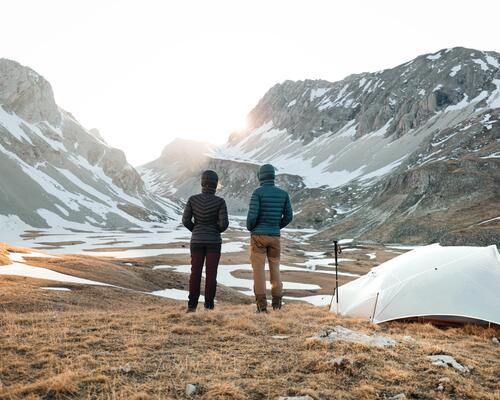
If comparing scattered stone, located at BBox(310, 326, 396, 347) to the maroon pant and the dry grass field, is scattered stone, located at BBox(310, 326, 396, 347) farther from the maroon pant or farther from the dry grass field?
the maroon pant

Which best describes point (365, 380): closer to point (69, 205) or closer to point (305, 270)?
point (305, 270)

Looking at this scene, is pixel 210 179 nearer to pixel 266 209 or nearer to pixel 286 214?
pixel 266 209

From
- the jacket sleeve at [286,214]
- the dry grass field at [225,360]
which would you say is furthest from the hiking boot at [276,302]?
the jacket sleeve at [286,214]

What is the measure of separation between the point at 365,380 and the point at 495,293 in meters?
8.10

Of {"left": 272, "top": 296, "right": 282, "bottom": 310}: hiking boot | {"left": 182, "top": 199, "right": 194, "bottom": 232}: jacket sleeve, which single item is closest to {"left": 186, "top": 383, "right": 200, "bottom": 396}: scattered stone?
{"left": 182, "top": 199, "right": 194, "bottom": 232}: jacket sleeve

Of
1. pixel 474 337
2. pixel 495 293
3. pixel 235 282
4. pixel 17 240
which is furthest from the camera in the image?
pixel 17 240

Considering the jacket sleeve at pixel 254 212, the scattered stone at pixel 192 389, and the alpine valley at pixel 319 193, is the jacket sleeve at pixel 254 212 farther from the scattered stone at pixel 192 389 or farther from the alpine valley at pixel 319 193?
the alpine valley at pixel 319 193

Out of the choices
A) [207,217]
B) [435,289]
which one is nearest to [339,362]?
[207,217]

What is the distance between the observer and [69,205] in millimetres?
130750

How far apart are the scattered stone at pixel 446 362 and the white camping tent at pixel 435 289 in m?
4.78

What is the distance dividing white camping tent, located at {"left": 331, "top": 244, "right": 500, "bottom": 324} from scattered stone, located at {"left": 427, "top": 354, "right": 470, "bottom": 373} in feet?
15.7

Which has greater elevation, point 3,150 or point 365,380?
point 3,150

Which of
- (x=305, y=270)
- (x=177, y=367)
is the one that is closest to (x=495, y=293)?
(x=177, y=367)

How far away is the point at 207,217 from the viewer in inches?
526
